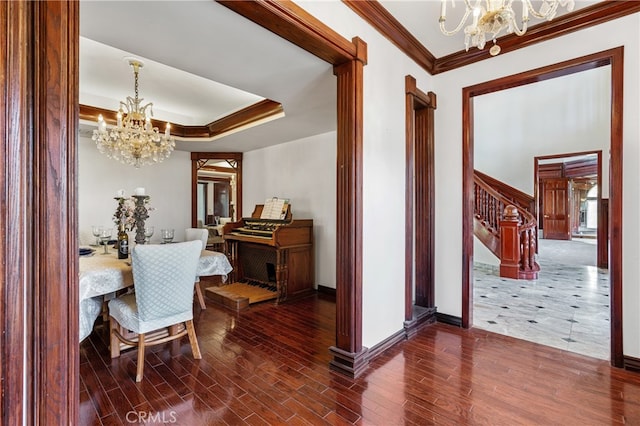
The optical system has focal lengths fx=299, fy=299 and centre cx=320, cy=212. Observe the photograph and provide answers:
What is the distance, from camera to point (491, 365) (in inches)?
94.6

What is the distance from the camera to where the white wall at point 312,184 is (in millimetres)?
4629

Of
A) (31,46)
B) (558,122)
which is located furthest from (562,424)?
(558,122)

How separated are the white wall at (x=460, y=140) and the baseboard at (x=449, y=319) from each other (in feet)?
0.18

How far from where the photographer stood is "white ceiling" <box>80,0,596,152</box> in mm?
1817

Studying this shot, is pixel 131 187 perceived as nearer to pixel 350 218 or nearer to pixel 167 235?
pixel 167 235

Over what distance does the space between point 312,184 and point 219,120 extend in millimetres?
1850

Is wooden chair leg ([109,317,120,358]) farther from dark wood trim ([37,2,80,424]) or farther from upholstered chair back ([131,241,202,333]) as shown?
dark wood trim ([37,2,80,424])

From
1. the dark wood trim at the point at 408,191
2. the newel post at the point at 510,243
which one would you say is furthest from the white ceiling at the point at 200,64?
the newel post at the point at 510,243

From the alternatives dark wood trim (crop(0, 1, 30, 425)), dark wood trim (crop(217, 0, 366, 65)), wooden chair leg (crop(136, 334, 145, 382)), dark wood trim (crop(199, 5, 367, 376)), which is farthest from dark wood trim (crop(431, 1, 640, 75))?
wooden chair leg (crop(136, 334, 145, 382))

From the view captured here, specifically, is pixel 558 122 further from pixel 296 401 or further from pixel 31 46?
pixel 31 46

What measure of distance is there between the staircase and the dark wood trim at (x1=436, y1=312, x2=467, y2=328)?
2.67 meters

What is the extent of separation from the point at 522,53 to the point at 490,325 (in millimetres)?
2782

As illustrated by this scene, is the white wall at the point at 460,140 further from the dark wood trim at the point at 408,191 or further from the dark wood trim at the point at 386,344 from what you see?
the dark wood trim at the point at 386,344

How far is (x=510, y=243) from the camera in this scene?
538cm
